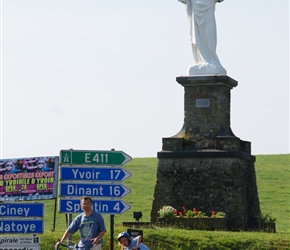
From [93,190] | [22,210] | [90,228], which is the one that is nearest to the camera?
[90,228]

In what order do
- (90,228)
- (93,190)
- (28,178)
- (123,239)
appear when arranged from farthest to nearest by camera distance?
(28,178) → (93,190) → (123,239) → (90,228)

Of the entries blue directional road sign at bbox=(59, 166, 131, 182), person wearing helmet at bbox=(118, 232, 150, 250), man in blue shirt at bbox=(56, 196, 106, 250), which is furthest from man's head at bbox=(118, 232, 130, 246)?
blue directional road sign at bbox=(59, 166, 131, 182)

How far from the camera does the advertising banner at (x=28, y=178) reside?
32.9 m

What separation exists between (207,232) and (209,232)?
74 mm

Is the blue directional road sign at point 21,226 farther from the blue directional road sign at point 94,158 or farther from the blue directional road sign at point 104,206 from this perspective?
the blue directional road sign at point 94,158

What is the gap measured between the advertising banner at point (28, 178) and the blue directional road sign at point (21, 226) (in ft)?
33.9

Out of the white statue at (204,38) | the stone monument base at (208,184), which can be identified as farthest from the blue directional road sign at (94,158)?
the white statue at (204,38)

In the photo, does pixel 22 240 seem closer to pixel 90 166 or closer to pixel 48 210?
pixel 90 166

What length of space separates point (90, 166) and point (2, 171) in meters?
12.0

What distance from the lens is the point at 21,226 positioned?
22094 mm

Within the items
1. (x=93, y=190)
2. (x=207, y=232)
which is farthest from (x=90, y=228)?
(x=207, y=232)

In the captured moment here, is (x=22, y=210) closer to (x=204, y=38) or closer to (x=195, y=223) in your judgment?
(x=195, y=223)

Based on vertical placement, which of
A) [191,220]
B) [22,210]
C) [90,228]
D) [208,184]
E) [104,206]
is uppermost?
[208,184]

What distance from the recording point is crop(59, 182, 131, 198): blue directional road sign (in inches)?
877
